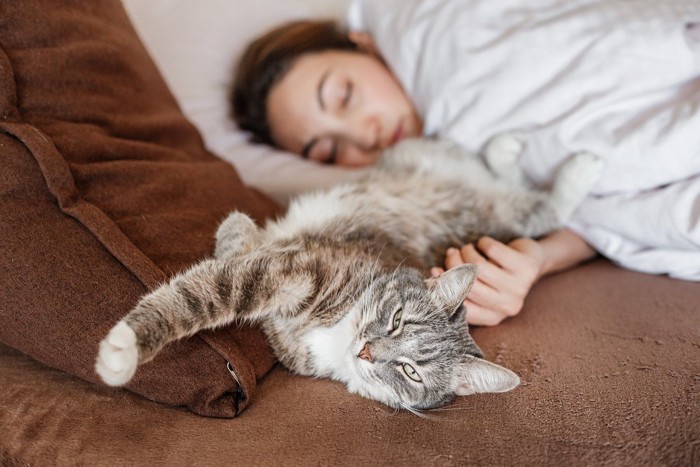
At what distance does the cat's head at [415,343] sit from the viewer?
1431 mm

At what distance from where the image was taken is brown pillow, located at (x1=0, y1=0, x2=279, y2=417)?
1.26 m

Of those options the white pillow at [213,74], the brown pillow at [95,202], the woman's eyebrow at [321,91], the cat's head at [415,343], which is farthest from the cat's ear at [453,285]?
the woman's eyebrow at [321,91]

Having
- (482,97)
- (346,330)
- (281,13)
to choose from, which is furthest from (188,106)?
(346,330)

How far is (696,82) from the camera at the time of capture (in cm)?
185

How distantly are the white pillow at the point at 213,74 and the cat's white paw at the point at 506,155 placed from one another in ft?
2.10

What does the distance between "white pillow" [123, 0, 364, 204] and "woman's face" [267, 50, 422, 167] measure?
0.47ft

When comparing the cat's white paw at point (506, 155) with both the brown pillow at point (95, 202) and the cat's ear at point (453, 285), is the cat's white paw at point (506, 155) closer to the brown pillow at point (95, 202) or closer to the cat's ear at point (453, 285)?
the cat's ear at point (453, 285)

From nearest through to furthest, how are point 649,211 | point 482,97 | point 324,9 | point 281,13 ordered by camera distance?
Answer: point 649,211, point 482,97, point 281,13, point 324,9

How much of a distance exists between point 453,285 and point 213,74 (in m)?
1.96

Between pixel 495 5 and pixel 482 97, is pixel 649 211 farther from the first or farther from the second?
pixel 495 5

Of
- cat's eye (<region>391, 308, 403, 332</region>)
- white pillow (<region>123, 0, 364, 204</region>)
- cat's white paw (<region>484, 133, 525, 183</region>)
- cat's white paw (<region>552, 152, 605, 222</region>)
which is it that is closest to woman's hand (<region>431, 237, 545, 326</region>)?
cat's eye (<region>391, 308, 403, 332</region>)

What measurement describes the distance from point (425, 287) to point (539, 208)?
0.88 meters

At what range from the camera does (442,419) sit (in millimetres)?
1270

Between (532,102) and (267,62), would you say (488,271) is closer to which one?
(532,102)
